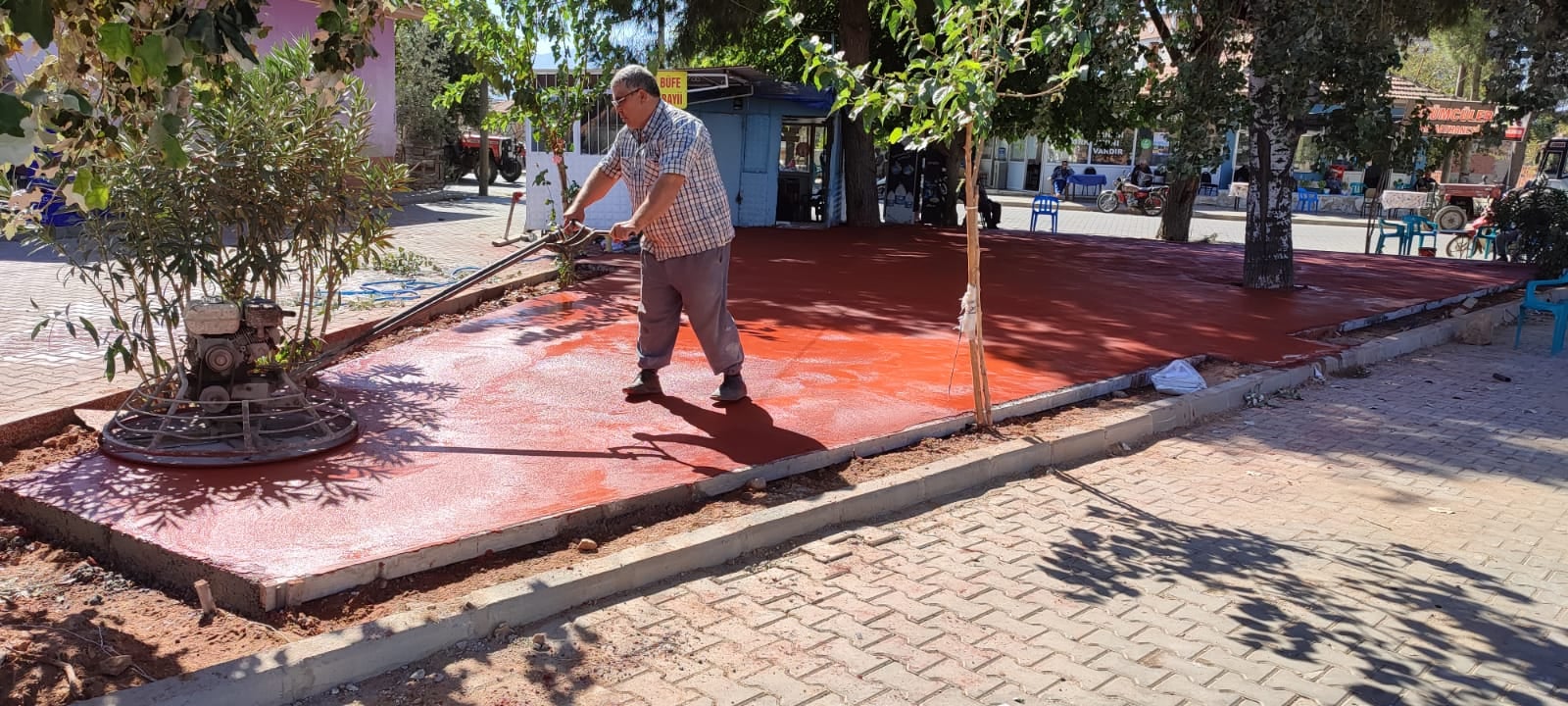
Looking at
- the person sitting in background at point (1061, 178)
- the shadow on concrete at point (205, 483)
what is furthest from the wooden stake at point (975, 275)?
the person sitting in background at point (1061, 178)

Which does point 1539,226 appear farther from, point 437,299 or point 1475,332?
point 437,299

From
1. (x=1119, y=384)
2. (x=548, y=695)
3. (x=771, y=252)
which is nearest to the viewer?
(x=548, y=695)

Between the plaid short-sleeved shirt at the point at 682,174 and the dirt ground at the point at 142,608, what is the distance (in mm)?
1473

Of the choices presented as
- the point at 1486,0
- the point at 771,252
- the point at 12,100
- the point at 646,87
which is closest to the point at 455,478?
the point at 646,87

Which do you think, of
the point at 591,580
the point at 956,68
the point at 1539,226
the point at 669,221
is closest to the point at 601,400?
the point at 669,221

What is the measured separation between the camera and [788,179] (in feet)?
60.5

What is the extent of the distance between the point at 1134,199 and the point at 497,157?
19.2 meters

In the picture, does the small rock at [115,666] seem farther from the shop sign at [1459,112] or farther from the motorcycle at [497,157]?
the motorcycle at [497,157]

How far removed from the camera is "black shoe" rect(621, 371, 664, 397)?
6.35 metres

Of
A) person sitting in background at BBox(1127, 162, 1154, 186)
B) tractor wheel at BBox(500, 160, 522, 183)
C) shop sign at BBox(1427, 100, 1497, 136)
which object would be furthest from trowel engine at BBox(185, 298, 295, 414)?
tractor wheel at BBox(500, 160, 522, 183)

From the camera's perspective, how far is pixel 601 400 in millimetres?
6324

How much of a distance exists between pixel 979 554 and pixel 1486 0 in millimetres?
11474

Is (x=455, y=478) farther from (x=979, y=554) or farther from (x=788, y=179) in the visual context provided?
(x=788, y=179)

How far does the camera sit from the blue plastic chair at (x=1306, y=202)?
3278 cm
